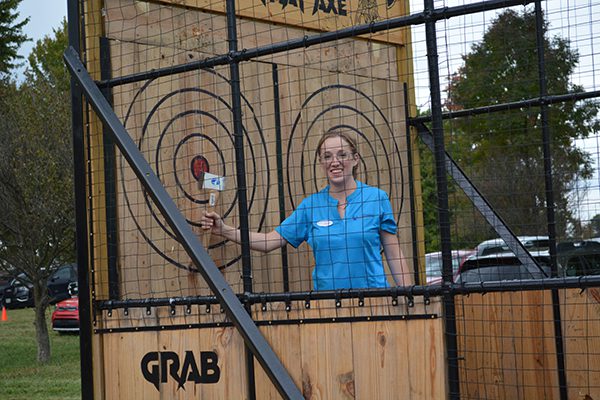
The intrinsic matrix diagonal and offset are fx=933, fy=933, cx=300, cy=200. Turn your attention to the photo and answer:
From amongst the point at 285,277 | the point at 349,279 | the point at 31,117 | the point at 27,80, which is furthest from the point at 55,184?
the point at 349,279

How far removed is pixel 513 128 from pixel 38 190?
30.5 ft

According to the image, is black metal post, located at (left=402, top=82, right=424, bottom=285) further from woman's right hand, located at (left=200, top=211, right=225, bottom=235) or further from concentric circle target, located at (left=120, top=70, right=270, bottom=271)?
woman's right hand, located at (left=200, top=211, right=225, bottom=235)

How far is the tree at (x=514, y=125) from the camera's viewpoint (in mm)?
15844

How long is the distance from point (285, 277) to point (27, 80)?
14.9 metres

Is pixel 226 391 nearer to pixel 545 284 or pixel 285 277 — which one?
pixel 285 277

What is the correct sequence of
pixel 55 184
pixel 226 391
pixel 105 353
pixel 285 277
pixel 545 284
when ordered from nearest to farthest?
pixel 545 284, pixel 226 391, pixel 105 353, pixel 285 277, pixel 55 184

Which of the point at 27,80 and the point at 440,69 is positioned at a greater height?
the point at 27,80

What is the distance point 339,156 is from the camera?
214 inches

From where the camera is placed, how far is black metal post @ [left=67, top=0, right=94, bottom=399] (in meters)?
5.36

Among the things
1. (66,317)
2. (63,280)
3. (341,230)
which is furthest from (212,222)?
(63,280)

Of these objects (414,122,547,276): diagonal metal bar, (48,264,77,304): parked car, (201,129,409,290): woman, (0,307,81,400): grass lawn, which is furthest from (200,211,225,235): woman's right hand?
(48,264,77,304): parked car

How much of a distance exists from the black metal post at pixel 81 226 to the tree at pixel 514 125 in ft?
34.3

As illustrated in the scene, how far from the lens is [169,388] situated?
17.0 feet

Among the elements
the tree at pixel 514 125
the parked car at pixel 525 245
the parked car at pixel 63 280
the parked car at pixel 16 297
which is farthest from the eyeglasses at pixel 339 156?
the parked car at pixel 16 297
